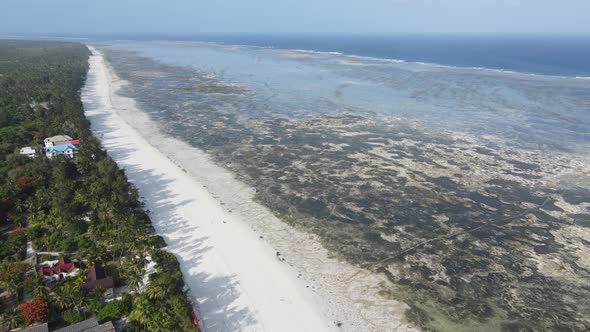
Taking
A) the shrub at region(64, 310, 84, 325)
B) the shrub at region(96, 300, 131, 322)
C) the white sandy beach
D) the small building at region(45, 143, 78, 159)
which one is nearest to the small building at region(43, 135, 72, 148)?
the small building at region(45, 143, 78, 159)

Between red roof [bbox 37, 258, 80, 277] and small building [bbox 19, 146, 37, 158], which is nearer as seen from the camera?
red roof [bbox 37, 258, 80, 277]

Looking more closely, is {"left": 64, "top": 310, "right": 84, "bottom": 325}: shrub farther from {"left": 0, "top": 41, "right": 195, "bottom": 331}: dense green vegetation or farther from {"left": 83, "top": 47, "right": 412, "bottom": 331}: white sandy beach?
{"left": 83, "top": 47, "right": 412, "bottom": 331}: white sandy beach

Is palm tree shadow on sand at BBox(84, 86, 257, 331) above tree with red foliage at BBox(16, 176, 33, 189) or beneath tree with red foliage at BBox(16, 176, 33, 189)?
beneath

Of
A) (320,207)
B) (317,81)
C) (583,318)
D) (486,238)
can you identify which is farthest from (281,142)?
(317,81)

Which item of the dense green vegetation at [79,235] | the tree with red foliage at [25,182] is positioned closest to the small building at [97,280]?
the dense green vegetation at [79,235]

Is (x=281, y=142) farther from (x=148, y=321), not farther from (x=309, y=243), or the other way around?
(x=148, y=321)

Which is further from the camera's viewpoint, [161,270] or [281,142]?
[281,142]

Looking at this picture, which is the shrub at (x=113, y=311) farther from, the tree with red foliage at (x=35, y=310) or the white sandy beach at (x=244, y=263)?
the white sandy beach at (x=244, y=263)
